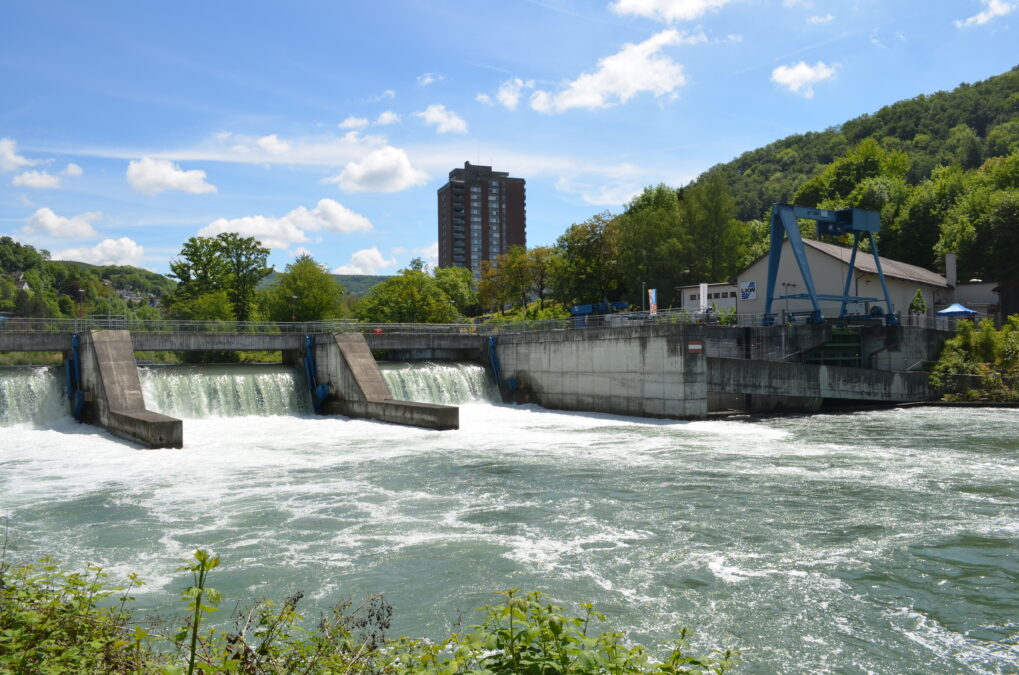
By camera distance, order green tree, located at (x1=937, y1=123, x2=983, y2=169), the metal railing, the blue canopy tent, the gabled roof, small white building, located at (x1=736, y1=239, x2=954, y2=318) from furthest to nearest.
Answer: green tree, located at (x1=937, y1=123, x2=983, y2=169), the gabled roof, small white building, located at (x1=736, y1=239, x2=954, y2=318), the blue canopy tent, the metal railing

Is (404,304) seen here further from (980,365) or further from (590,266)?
(980,365)

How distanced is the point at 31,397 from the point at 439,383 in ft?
55.6

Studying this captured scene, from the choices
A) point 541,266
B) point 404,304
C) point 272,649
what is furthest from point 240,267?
point 272,649

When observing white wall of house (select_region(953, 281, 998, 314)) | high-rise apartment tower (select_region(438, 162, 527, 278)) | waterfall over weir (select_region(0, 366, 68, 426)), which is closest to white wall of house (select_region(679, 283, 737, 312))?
white wall of house (select_region(953, 281, 998, 314))

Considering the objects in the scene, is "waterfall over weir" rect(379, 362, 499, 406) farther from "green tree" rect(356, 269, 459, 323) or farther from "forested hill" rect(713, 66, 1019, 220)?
"forested hill" rect(713, 66, 1019, 220)

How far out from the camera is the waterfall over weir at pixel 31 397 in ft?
87.5

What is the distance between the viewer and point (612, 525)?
12836 millimetres

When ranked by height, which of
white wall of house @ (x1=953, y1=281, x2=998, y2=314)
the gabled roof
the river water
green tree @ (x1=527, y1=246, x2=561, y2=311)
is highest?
green tree @ (x1=527, y1=246, x2=561, y2=311)

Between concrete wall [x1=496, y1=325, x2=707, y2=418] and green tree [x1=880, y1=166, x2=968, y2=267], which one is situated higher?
green tree [x1=880, y1=166, x2=968, y2=267]

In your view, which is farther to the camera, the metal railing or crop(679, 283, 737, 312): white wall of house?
crop(679, 283, 737, 312): white wall of house

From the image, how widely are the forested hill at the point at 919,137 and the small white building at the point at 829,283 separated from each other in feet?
212

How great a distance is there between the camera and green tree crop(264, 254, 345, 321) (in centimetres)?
6806

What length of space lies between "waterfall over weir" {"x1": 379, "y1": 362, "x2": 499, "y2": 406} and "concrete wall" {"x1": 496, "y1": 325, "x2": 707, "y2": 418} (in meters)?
1.71

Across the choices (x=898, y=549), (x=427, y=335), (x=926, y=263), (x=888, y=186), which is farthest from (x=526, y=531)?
(x=888, y=186)
